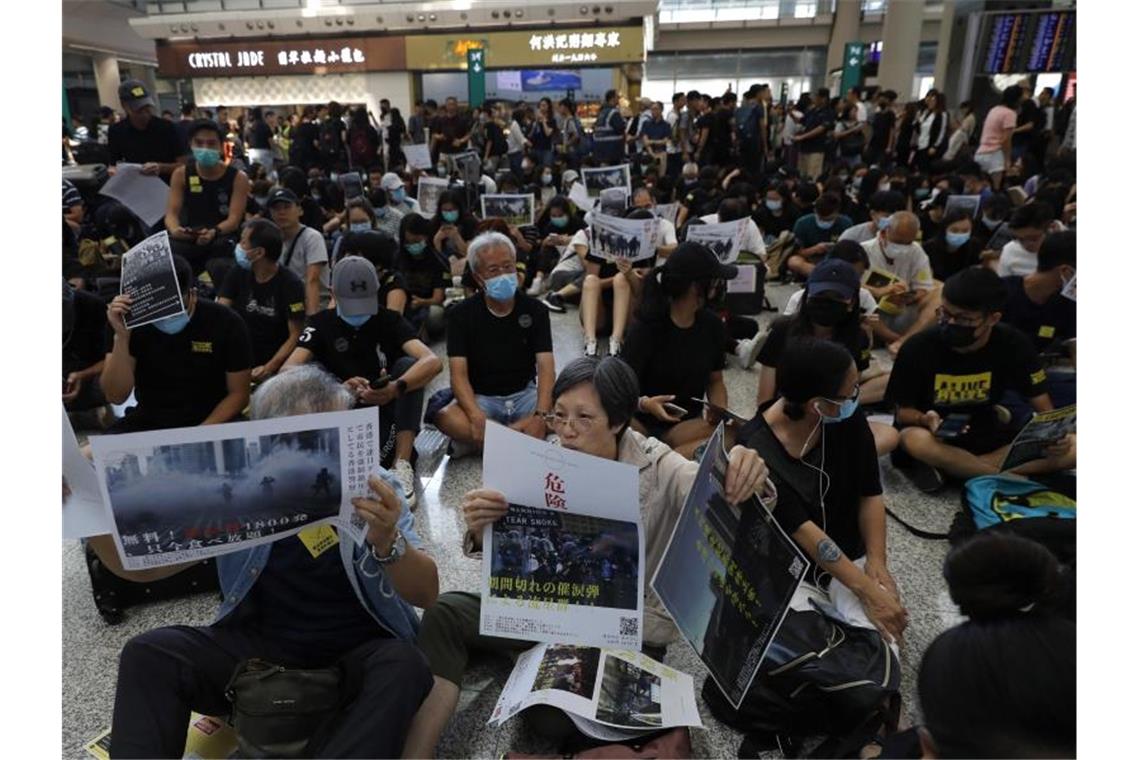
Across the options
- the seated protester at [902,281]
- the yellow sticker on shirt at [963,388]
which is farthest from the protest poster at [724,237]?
the yellow sticker on shirt at [963,388]

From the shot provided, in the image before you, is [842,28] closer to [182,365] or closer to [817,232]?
[817,232]

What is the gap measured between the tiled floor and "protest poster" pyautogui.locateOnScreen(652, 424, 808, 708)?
1.13 ft

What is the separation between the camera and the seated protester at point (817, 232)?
5.84 meters

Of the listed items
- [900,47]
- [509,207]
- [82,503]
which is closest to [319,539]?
[82,503]

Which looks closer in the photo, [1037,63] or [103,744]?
[103,744]

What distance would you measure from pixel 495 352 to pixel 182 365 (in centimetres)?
138

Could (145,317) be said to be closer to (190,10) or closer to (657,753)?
(657,753)

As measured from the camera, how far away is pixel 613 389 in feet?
5.93

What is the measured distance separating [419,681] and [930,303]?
Result: 425cm

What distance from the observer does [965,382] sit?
2889 millimetres

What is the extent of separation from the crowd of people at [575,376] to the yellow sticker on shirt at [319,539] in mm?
46

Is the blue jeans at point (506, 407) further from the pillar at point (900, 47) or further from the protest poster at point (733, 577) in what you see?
the pillar at point (900, 47)

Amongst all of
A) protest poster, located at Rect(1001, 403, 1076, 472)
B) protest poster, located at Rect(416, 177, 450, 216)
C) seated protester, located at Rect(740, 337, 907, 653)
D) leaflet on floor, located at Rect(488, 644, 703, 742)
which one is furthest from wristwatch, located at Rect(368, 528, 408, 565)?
protest poster, located at Rect(416, 177, 450, 216)

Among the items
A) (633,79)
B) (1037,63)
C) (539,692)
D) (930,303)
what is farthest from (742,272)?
(633,79)
